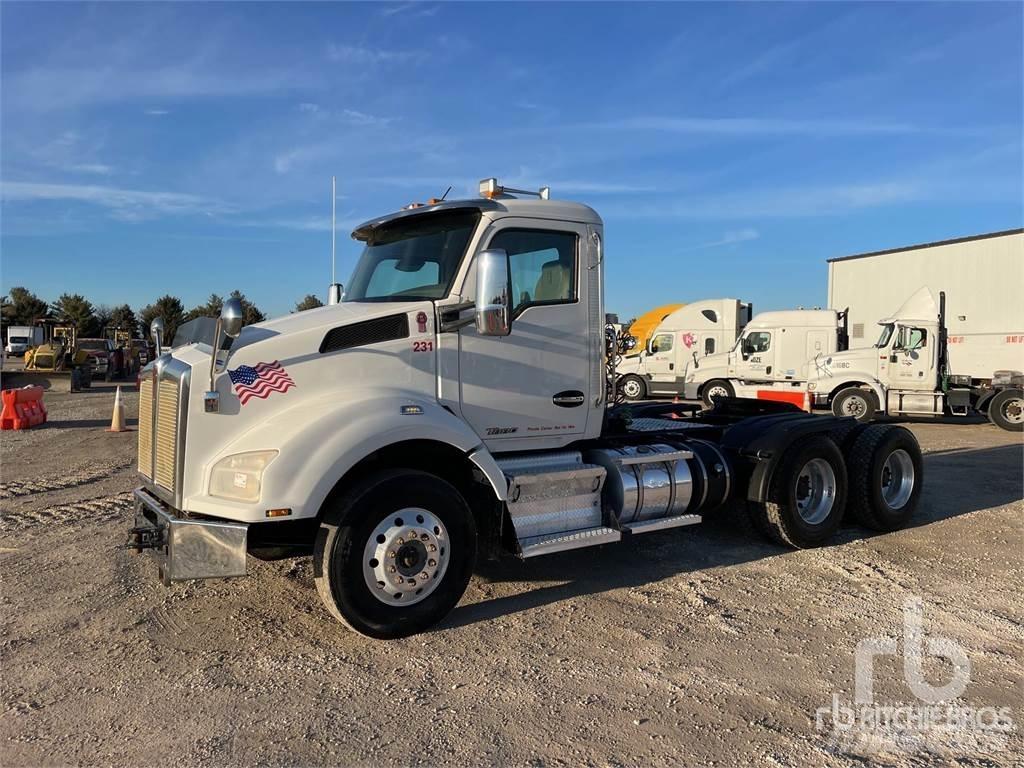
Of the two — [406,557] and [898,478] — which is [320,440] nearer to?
[406,557]

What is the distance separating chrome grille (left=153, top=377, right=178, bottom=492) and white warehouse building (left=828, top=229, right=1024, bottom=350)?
805 inches

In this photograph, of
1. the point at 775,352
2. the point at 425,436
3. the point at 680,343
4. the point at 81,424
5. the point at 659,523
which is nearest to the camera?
the point at 425,436

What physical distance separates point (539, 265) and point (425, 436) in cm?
160

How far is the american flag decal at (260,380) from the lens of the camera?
4.29 m

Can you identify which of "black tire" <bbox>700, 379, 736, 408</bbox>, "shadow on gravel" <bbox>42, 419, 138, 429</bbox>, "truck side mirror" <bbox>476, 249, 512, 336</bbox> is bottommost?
"shadow on gravel" <bbox>42, 419, 138, 429</bbox>

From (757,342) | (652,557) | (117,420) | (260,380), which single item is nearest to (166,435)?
(260,380)

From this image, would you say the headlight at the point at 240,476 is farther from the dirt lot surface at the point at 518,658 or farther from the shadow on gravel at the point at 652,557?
the shadow on gravel at the point at 652,557

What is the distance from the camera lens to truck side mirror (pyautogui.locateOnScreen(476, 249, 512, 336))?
4.44m

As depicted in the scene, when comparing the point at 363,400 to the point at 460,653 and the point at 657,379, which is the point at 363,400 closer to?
the point at 460,653

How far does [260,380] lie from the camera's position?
14.3 feet

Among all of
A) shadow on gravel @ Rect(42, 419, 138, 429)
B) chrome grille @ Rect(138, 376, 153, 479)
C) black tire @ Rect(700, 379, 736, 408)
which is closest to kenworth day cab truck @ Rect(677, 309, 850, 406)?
black tire @ Rect(700, 379, 736, 408)

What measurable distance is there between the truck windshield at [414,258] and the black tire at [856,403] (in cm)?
1457

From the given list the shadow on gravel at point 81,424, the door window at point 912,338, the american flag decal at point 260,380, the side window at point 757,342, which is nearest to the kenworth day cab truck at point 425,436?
the american flag decal at point 260,380

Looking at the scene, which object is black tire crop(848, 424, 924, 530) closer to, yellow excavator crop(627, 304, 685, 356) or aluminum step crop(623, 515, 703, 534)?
aluminum step crop(623, 515, 703, 534)
